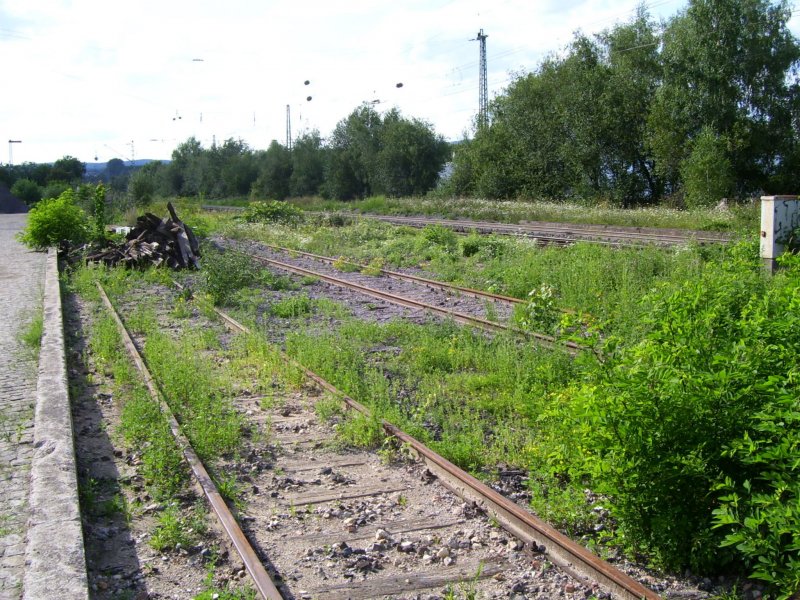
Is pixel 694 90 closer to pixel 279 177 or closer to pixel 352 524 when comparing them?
pixel 352 524

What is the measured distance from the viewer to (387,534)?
4797 mm

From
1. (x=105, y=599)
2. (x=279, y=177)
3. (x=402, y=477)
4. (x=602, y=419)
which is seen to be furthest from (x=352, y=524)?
(x=279, y=177)

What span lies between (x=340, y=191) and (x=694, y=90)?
41.3m

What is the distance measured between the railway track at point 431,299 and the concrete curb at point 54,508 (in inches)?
188

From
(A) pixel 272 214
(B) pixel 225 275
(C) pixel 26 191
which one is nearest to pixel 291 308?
(B) pixel 225 275

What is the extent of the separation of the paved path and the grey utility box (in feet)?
36.8

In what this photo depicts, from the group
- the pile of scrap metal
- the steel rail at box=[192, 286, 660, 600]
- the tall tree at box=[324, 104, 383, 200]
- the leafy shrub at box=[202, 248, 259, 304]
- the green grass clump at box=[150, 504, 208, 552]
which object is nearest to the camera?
the steel rail at box=[192, 286, 660, 600]

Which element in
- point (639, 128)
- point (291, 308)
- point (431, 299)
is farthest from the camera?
point (639, 128)

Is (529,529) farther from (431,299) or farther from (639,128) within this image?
(639,128)

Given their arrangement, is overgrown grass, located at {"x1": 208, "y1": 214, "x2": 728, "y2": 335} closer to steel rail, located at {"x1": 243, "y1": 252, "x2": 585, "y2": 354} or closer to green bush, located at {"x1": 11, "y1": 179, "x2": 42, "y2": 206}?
steel rail, located at {"x1": 243, "y1": 252, "x2": 585, "y2": 354}

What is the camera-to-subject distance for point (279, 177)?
8219 cm

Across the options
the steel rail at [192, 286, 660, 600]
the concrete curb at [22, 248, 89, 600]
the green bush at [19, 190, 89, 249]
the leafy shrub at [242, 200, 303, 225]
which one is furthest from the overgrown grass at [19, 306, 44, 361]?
the leafy shrub at [242, 200, 303, 225]

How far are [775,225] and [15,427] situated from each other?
11546 mm

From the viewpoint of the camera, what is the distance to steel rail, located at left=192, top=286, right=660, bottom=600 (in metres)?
3.89
